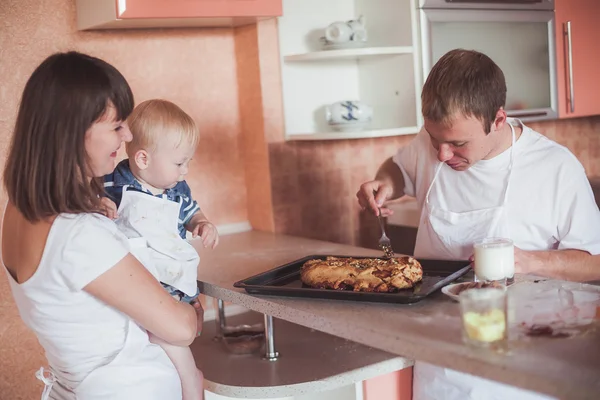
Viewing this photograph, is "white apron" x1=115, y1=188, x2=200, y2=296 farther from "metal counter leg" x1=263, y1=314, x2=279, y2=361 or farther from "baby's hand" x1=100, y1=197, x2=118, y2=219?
"metal counter leg" x1=263, y1=314, x2=279, y2=361

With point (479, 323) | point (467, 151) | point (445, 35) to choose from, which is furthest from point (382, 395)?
point (445, 35)

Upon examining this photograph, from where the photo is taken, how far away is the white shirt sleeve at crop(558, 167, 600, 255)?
189 centimetres

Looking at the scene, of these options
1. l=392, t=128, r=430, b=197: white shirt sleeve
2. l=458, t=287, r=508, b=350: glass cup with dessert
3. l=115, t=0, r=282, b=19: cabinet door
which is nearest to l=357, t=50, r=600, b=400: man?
l=392, t=128, r=430, b=197: white shirt sleeve

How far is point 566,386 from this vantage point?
1170 mm

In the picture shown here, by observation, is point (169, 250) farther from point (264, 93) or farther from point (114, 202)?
point (264, 93)

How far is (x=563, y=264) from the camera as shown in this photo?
187 centimetres

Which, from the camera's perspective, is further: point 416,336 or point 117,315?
point 117,315

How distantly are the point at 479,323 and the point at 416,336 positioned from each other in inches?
5.4

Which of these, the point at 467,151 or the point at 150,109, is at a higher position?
the point at 150,109

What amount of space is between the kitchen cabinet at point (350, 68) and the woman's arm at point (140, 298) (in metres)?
1.25

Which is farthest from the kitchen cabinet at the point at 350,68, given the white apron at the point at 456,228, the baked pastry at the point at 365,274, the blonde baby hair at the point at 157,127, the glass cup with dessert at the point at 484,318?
the glass cup with dessert at the point at 484,318

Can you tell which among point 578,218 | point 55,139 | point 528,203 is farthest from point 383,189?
point 55,139

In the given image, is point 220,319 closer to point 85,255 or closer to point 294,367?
point 294,367

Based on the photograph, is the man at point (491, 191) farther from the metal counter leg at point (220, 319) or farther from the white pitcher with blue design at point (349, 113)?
the white pitcher with blue design at point (349, 113)
